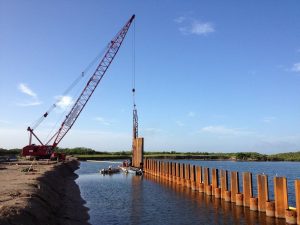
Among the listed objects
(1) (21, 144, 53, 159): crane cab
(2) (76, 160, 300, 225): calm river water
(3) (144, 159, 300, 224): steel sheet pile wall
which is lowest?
(2) (76, 160, 300, 225): calm river water

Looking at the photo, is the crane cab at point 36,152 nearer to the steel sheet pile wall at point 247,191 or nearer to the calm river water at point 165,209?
the steel sheet pile wall at point 247,191

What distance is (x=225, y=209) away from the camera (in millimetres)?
22562

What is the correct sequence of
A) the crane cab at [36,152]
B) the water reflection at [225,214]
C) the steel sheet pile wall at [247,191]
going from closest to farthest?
the steel sheet pile wall at [247,191] → the water reflection at [225,214] → the crane cab at [36,152]

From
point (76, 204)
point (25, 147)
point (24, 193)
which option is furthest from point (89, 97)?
point (24, 193)

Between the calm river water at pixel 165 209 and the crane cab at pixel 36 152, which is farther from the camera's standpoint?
the crane cab at pixel 36 152

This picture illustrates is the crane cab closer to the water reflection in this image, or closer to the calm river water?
the calm river water

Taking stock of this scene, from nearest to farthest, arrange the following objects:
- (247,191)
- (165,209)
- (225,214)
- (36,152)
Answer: (225,214) < (247,191) < (165,209) < (36,152)

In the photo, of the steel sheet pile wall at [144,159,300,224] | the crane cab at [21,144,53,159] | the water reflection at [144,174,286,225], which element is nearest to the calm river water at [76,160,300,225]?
the water reflection at [144,174,286,225]

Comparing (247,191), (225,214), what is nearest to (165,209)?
(225,214)

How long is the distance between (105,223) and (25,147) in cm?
5531

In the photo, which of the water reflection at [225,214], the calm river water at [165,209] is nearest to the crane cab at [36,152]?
the calm river water at [165,209]

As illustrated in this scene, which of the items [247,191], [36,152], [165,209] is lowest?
[165,209]

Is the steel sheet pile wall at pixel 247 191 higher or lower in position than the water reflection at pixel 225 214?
higher

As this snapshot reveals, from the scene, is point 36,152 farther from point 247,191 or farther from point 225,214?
point 225,214
